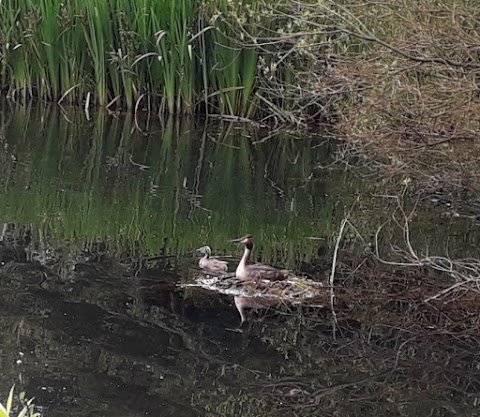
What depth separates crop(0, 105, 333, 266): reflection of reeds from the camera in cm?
713

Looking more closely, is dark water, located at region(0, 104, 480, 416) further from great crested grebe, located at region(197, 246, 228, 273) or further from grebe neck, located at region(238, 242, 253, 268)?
grebe neck, located at region(238, 242, 253, 268)

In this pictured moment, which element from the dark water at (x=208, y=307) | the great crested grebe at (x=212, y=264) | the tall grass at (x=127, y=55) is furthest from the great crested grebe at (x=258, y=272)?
the tall grass at (x=127, y=55)

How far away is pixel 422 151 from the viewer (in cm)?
667

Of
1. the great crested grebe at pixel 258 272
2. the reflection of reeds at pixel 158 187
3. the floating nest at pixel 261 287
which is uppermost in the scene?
the great crested grebe at pixel 258 272

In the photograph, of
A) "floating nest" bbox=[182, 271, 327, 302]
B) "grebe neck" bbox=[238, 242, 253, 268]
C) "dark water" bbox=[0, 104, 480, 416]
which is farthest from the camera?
"grebe neck" bbox=[238, 242, 253, 268]

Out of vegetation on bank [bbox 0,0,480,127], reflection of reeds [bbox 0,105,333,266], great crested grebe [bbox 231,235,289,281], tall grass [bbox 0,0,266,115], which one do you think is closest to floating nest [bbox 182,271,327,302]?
great crested grebe [bbox 231,235,289,281]

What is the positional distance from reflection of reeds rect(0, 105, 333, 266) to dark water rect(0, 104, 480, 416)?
1.2 inches

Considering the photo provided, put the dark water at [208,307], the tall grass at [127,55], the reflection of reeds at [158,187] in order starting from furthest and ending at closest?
the tall grass at [127,55] → the reflection of reeds at [158,187] → the dark water at [208,307]

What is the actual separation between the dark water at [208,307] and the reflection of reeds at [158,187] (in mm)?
30

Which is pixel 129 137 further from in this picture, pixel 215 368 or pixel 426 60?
pixel 215 368

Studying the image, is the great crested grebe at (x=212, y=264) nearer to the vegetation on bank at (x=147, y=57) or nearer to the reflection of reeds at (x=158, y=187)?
the reflection of reeds at (x=158, y=187)

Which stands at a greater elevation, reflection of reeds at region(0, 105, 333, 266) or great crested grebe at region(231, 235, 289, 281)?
great crested grebe at region(231, 235, 289, 281)

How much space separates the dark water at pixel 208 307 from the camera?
453 cm

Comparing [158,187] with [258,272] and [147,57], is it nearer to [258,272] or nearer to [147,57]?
[258,272]
